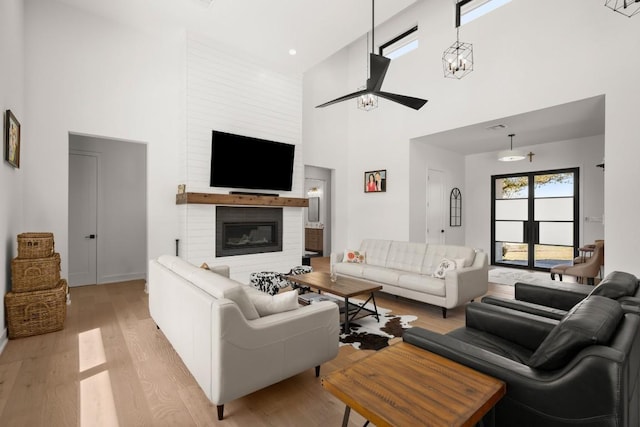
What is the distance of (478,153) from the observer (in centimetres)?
762

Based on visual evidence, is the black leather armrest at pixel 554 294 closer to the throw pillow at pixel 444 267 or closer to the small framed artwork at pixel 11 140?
the throw pillow at pixel 444 267

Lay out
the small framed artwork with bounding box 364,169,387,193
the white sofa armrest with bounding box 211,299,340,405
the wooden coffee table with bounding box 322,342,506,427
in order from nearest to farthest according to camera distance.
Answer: the wooden coffee table with bounding box 322,342,506,427, the white sofa armrest with bounding box 211,299,340,405, the small framed artwork with bounding box 364,169,387,193

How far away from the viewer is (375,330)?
3299 mm

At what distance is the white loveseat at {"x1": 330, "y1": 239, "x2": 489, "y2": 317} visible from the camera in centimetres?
372

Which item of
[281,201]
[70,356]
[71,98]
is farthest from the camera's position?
[281,201]

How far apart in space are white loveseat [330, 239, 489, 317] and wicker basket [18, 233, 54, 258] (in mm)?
3620

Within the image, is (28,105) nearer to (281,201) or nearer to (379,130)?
(281,201)

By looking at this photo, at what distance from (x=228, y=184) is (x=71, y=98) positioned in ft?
7.96

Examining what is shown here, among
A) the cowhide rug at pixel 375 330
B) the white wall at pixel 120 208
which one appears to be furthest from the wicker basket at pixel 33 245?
the cowhide rug at pixel 375 330

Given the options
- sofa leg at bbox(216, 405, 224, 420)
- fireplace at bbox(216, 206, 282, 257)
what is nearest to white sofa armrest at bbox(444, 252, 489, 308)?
sofa leg at bbox(216, 405, 224, 420)

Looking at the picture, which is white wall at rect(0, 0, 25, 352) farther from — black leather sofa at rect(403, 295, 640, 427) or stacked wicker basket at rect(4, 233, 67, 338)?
black leather sofa at rect(403, 295, 640, 427)

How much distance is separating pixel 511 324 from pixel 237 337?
5.89 feet

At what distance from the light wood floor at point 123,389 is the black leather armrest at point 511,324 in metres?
1.03

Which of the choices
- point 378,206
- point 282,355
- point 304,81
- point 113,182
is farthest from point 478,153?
point 113,182
